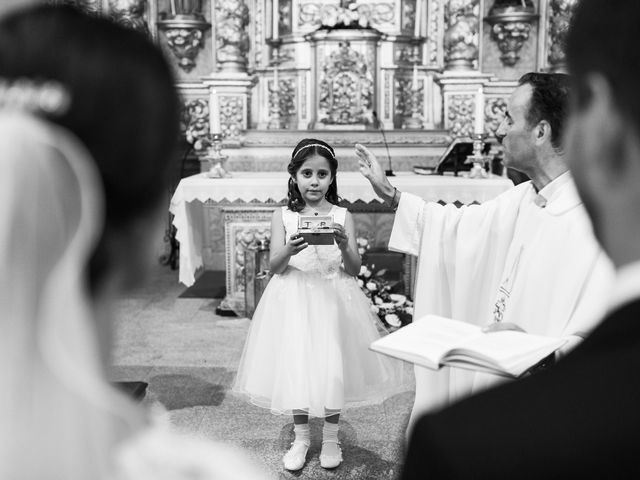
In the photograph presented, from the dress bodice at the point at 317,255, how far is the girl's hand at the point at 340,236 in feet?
0.67

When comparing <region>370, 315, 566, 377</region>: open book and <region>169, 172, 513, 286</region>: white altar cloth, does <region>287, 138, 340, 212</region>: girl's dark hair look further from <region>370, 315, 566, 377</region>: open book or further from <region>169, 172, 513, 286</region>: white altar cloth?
<region>169, 172, 513, 286</region>: white altar cloth

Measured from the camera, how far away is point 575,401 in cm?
98

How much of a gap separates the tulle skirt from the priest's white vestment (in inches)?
24.7

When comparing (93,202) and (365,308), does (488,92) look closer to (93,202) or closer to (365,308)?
(365,308)

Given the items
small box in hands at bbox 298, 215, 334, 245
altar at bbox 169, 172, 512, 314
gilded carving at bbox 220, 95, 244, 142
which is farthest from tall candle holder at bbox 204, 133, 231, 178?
small box in hands at bbox 298, 215, 334, 245

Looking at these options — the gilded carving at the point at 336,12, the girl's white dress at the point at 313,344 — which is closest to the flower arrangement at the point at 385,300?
the girl's white dress at the point at 313,344

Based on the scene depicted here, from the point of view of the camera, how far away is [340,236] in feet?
13.0

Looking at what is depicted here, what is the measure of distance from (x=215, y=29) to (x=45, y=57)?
8166mm

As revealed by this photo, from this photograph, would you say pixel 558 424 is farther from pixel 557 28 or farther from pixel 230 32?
pixel 557 28

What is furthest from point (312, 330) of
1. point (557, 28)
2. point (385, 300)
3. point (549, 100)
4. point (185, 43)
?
point (557, 28)

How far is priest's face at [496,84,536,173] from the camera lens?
122 inches

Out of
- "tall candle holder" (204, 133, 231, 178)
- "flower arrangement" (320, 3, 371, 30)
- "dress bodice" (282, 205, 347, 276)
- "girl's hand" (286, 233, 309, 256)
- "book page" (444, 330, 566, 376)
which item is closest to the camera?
"book page" (444, 330, 566, 376)

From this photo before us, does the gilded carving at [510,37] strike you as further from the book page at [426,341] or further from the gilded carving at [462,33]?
the book page at [426,341]

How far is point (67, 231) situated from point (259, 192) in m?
5.64
